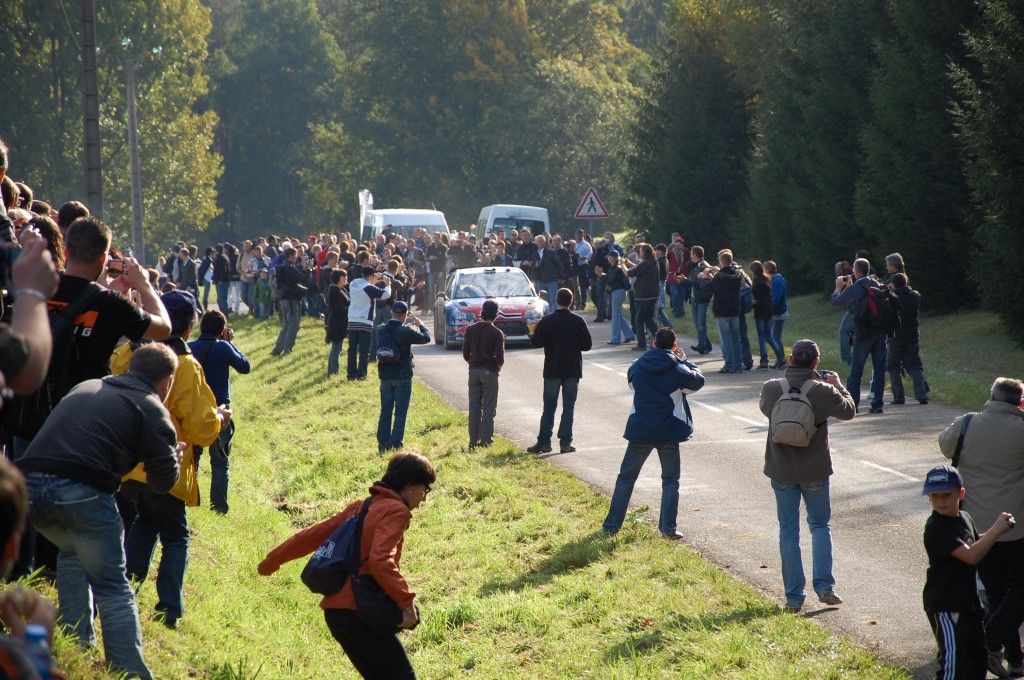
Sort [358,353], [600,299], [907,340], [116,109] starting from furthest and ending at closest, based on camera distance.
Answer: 1. [116,109]
2. [600,299]
3. [358,353]
4. [907,340]

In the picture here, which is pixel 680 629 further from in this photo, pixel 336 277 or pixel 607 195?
pixel 607 195

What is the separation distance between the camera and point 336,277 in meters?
21.2

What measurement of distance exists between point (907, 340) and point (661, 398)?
762 centimetres

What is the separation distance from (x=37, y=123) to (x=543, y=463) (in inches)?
1825

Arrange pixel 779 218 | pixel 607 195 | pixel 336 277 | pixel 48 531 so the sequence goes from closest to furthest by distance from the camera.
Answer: pixel 48 531 < pixel 336 277 < pixel 779 218 < pixel 607 195

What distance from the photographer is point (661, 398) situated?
1065 cm

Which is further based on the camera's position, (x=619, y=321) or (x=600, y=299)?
(x=600, y=299)

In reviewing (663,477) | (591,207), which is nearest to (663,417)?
(663,477)

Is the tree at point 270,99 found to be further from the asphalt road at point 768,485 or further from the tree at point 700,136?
the asphalt road at point 768,485

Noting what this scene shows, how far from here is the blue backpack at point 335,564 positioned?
5805 mm

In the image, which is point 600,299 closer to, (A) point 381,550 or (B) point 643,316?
(B) point 643,316

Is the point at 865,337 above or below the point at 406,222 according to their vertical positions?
below

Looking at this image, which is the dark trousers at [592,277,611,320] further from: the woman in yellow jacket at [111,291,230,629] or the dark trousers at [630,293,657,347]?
the woman in yellow jacket at [111,291,230,629]

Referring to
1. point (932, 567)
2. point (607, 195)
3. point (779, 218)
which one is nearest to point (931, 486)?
point (932, 567)
